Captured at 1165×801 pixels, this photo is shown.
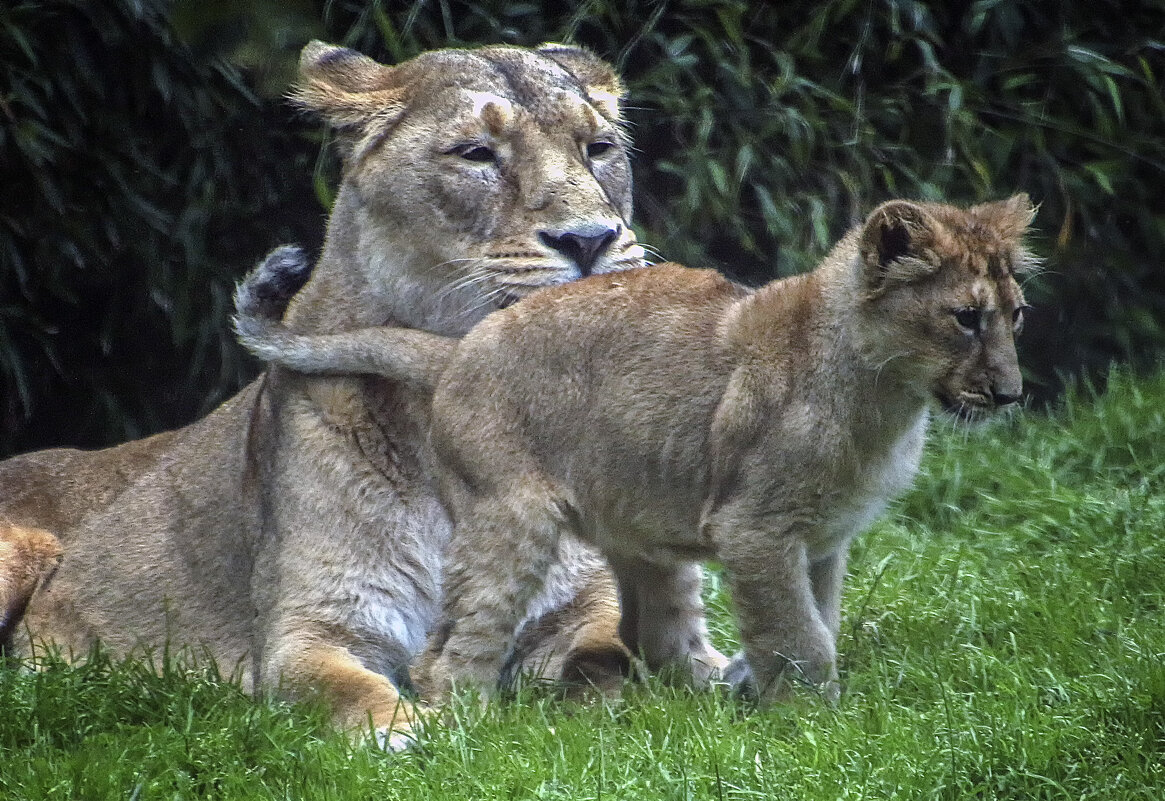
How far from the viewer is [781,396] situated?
3902mm

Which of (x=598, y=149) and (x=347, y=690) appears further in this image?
(x=598, y=149)

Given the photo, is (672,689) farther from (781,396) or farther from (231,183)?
(231,183)

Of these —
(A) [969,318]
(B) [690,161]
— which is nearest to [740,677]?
(A) [969,318]

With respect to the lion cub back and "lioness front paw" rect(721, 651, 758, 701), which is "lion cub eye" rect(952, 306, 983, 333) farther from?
"lioness front paw" rect(721, 651, 758, 701)

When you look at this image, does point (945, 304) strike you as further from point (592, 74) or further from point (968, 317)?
point (592, 74)

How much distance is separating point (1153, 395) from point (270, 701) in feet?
14.6

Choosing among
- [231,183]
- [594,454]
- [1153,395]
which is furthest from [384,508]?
[1153,395]

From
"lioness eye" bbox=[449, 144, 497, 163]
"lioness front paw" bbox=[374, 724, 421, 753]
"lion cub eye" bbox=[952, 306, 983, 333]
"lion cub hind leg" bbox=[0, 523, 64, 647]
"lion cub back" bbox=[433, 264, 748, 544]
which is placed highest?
"lioness eye" bbox=[449, 144, 497, 163]

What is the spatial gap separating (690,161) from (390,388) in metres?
2.62

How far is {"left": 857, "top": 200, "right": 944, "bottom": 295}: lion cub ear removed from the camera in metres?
3.83

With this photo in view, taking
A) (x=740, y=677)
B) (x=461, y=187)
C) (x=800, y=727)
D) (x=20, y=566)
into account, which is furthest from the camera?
(x=20, y=566)

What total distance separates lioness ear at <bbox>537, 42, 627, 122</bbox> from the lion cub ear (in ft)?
4.21

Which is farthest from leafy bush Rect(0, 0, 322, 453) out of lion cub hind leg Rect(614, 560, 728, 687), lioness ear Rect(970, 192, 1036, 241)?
lioness ear Rect(970, 192, 1036, 241)

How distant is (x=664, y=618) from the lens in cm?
445
